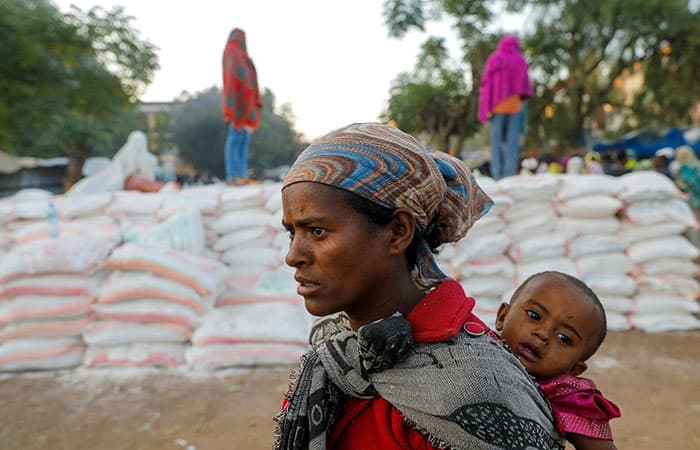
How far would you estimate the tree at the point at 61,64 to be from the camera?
8.09 metres

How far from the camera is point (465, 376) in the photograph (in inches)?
27.8

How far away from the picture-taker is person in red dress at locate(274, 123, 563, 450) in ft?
2.31

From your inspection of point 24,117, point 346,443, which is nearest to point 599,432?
point 346,443

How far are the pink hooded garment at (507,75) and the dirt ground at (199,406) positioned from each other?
258 centimetres

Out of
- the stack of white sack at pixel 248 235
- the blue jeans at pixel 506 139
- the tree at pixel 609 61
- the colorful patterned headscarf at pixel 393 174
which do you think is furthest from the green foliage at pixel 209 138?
the colorful patterned headscarf at pixel 393 174

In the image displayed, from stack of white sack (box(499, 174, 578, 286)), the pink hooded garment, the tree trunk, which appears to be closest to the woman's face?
stack of white sack (box(499, 174, 578, 286))

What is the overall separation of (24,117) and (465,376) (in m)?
11.9

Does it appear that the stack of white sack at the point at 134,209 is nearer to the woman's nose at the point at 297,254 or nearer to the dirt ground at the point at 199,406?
the dirt ground at the point at 199,406

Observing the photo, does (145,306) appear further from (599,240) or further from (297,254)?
(599,240)

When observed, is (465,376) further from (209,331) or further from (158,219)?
→ (158,219)

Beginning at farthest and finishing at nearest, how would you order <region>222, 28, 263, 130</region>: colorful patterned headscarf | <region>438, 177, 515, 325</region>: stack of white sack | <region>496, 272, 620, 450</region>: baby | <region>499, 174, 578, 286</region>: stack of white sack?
<region>222, 28, 263, 130</region>: colorful patterned headscarf, <region>499, 174, 578, 286</region>: stack of white sack, <region>438, 177, 515, 325</region>: stack of white sack, <region>496, 272, 620, 450</region>: baby

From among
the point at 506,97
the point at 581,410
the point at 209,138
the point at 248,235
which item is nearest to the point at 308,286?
the point at 581,410

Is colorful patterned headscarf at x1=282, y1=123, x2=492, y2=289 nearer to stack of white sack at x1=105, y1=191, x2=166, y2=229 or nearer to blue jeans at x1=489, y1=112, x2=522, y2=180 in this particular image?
stack of white sack at x1=105, y1=191, x2=166, y2=229

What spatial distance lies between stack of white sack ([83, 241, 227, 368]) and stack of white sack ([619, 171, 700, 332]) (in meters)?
3.26
